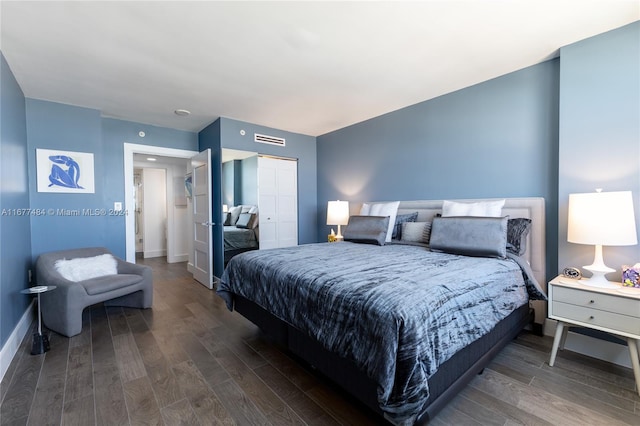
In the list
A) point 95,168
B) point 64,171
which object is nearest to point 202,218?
point 95,168

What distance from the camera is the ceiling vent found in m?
4.35

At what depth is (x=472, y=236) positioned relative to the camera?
238cm

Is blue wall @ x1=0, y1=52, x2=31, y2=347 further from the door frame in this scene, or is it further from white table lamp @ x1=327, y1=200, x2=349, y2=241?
white table lamp @ x1=327, y1=200, x2=349, y2=241

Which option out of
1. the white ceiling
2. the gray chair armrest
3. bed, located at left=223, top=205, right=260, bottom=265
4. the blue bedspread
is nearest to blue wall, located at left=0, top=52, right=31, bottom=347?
the white ceiling

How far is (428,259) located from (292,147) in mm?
3358

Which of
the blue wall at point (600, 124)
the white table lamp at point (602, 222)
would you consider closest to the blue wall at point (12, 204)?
the white table lamp at point (602, 222)

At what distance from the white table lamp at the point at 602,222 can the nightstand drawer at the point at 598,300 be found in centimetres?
12

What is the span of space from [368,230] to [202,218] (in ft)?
8.51

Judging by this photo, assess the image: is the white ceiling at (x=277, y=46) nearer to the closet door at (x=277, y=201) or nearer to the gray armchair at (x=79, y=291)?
the closet door at (x=277, y=201)

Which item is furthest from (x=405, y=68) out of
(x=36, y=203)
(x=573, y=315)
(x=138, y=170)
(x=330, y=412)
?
(x=138, y=170)

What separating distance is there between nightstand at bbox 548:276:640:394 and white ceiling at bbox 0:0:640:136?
192 cm

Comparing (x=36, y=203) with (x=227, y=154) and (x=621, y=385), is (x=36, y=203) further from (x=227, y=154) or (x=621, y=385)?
(x=621, y=385)

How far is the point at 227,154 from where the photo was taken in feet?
13.3

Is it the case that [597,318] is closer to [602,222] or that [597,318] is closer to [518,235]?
[602,222]
